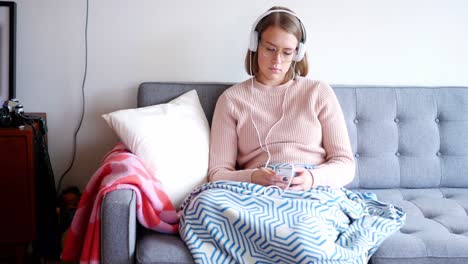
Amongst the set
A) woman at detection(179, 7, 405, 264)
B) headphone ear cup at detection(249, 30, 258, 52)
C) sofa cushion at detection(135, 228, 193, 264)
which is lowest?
sofa cushion at detection(135, 228, 193, 264)

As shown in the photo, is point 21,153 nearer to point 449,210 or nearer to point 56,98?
point 56,98

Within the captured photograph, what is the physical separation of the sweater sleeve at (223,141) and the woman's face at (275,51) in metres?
0.19

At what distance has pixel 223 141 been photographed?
5.49 feet

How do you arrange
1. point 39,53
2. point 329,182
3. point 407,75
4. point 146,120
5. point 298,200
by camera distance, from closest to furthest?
point 298,200 → point 329,182 → point 146,120 → point 39,53 → point 407,75

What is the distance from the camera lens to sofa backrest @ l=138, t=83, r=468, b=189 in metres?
1.87

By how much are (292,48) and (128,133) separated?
2.14 ft

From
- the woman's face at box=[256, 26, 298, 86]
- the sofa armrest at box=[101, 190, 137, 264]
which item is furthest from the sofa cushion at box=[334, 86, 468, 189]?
the sofa armrest at box=[101, 190, 137, 264]

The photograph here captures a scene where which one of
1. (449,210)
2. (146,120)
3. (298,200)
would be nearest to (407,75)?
(449,210)

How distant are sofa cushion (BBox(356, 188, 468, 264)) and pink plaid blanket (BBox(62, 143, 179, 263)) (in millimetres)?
649

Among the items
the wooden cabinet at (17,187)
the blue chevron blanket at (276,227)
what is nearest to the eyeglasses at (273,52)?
the blue chevron blanket at (276,227)

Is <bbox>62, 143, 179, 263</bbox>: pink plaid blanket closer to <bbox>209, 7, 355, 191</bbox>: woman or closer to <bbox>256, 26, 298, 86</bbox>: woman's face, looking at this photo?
<bbox>209, 7, 355, 191</bbox>: woman

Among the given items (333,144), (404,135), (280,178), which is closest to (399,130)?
(404,135)

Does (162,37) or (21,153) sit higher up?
(162,37)

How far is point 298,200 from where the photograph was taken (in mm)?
1359
